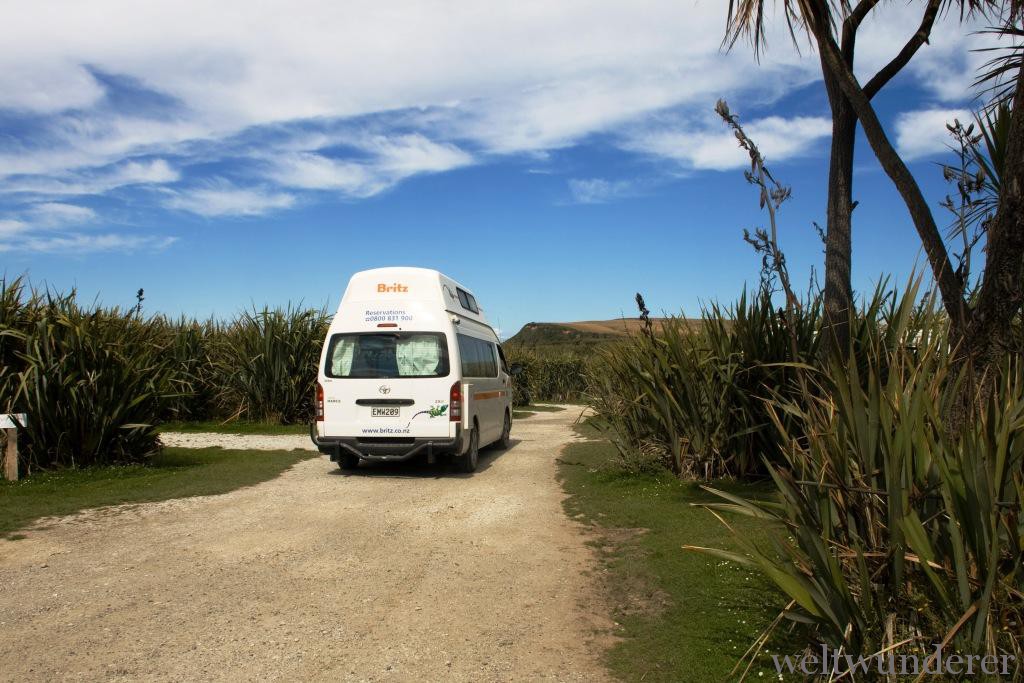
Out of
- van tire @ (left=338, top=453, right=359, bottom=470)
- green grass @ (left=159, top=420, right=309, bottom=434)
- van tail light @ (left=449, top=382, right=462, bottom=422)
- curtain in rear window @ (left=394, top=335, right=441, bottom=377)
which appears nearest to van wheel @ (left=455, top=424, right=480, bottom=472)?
van tail light @ (left=449, top=382, right=462, bottom=422)

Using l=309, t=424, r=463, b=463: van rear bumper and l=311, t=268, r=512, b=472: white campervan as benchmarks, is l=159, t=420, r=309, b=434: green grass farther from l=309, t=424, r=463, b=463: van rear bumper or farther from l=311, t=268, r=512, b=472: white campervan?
l=309, t=424, r=463, b=463: van rear bumper

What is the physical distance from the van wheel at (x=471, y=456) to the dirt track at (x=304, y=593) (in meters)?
2.14

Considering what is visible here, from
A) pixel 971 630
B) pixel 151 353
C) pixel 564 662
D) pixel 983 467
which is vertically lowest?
pixel 564 662

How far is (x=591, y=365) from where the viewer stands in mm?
13969

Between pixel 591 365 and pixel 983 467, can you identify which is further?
pixel 591 365

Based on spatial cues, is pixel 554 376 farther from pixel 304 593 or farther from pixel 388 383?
pixel 304 593

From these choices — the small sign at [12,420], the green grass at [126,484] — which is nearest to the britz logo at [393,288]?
the green grass at [126,484]

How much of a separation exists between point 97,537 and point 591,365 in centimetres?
882

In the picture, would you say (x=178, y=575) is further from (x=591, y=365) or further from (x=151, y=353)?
(x=591, y=365)

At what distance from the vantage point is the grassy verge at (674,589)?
4121 millimetres

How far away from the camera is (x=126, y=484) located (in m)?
9.68

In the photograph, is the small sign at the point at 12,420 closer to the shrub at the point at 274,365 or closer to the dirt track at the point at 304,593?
the dirt track at the point at 304,593

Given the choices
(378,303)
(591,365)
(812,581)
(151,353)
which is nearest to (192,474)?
(151,353)

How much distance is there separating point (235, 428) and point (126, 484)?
789 centimetres
